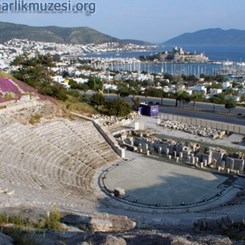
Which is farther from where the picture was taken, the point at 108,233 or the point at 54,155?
the point at 54,155

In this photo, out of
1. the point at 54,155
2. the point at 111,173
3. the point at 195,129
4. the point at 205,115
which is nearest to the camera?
the point at 111,173

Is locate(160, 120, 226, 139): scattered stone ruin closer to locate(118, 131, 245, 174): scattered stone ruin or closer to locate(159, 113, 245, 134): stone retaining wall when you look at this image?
locate(159, 113, 245, 134): stone retaining wall

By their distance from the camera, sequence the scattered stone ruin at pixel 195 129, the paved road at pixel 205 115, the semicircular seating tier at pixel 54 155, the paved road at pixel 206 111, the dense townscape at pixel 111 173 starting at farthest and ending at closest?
1. the paved road at pixel 206 111
2. the paved road at pixel 205 115
3. the scattered stone ruin at pixel 195 129
4. the semicircular seating tier at pixel 54 155
5. the dense townscape at pixel 111 173

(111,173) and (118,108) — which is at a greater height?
(118,108)

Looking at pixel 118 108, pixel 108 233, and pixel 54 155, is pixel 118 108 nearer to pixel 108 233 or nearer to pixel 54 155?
pixel 54 155

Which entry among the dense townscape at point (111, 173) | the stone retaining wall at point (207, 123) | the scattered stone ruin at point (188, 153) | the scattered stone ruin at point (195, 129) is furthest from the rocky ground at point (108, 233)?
the stone retaining wall at point (207, 123)

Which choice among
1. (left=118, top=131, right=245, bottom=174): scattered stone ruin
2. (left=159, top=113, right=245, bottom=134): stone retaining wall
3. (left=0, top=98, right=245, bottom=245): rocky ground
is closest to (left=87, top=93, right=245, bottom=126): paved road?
(left=159, top=113, right=245, bottom=134): stone retaining wall

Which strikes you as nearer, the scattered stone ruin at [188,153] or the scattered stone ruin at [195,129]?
the scattered stone ruin at [188,153]

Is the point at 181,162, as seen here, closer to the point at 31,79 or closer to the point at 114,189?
the point at 114,189

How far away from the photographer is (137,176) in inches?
1022

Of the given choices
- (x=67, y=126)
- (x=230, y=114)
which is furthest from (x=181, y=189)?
(x=230, y=114)

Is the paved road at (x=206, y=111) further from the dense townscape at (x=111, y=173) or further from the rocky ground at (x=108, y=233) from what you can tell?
the rocky ground at (x=108, y=233)

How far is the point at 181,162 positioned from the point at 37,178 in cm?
1157

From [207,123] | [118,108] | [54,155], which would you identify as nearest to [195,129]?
[207,123]
